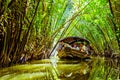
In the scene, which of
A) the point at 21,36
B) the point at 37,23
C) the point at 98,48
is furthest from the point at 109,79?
the point at 98,48

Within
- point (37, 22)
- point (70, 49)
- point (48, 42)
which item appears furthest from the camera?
point (70, 49)

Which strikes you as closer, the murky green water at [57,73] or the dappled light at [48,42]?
the murky green water at [57,73]

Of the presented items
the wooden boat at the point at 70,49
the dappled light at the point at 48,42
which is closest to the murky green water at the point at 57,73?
the dappled light at the point at 48,42

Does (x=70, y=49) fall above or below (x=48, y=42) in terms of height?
below

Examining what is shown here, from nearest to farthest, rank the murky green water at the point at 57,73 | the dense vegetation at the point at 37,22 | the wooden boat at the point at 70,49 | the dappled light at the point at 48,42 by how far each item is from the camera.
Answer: the murky green water at the point at 57,73, the dappled light at the point at 48,42, the dense vegetation at the point at 37,22, the wooden boat at the point at 70,49

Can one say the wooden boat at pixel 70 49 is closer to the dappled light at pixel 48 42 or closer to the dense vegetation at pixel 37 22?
the dappled light at pixel 48 42

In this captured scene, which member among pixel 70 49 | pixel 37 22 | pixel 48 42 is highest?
pixel 37 22

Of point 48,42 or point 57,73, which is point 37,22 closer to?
point 48,42

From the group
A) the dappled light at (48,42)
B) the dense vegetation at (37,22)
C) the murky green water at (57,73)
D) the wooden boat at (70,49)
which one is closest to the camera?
the murky green water at (57,73)

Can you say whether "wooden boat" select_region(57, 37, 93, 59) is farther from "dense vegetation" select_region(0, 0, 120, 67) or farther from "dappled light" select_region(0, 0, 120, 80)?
"dense vegetation" select_region(0, 0, 120, 67)

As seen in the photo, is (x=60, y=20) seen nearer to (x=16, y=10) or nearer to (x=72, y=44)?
(x=72, y=44)

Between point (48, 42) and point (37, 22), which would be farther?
point (48, 42)

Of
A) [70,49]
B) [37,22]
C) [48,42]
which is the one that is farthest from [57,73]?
[70,49]

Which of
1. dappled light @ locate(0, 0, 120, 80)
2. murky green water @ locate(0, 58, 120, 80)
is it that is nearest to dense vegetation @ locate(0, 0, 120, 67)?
dappled light @ locate(0, 0, 120, 80)
